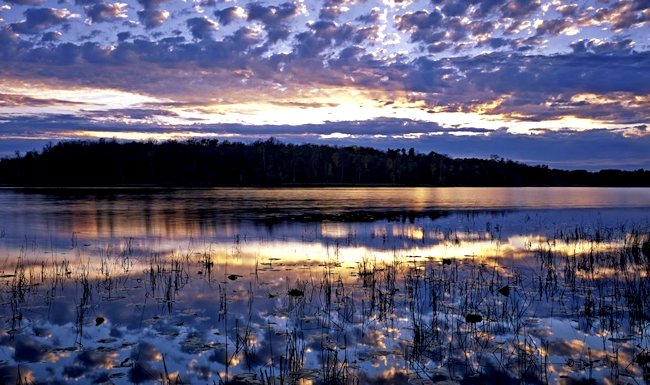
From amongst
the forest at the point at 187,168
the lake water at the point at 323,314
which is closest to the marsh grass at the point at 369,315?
the lake water at the point at 323,314

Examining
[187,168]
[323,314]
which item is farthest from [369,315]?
[187,168]

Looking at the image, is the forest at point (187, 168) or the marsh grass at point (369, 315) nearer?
the marsh grass at point (369, 315)

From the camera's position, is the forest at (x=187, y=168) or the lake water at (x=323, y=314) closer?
the lake water at (x=323, y=314)

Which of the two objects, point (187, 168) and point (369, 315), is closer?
point (369, 315)

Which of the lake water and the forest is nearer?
the lake water

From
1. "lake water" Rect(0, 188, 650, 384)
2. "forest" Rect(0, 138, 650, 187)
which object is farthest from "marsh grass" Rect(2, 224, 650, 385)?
"forest" Rect(0, 138, 650, 187)

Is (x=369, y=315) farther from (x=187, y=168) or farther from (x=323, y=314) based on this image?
(x=187, y=168)

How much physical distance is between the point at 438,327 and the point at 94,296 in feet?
28.2

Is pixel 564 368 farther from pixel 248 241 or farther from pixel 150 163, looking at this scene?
pixel 150 163

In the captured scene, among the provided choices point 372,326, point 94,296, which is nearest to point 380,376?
point 372,326

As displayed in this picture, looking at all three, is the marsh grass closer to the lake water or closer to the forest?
the lake water

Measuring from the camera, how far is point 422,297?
13250 mm

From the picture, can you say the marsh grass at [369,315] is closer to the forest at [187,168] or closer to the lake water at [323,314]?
the lake water at [323,314]

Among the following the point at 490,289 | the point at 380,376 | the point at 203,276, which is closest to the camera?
the point at 380,376
